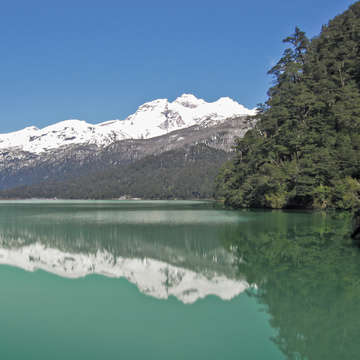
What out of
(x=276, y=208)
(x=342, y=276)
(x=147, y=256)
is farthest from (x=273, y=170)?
(x=342, y=276)

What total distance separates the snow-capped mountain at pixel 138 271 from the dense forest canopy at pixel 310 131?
32628 millimetres

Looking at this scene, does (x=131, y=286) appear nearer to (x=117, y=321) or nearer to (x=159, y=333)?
(x=117, y=321)

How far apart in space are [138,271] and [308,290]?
6.73m

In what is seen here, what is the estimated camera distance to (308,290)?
12102 mm

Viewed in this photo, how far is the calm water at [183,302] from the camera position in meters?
8.24

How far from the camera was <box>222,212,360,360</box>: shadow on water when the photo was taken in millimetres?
8282

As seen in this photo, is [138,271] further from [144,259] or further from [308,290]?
[308,290]

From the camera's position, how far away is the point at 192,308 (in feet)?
35.9

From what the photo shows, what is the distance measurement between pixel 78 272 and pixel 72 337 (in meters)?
7.80

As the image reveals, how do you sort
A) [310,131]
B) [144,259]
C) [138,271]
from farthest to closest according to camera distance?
[310,131] < [144,259] < [138,271]

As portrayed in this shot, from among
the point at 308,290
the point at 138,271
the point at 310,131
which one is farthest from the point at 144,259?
the point at 310,131

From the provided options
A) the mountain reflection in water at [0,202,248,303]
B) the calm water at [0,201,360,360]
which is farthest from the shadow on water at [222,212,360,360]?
the mountain reflection in water at [0,202,248,303]

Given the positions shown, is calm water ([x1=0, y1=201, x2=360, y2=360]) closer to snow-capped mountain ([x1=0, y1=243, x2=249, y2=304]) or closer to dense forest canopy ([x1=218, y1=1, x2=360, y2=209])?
snow-capped mountain ([x1=0, y1=243, x2=249, y2=304])

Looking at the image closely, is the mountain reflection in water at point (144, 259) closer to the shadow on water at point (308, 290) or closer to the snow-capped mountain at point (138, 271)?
the snow-capped mountain at point (138, 271)
